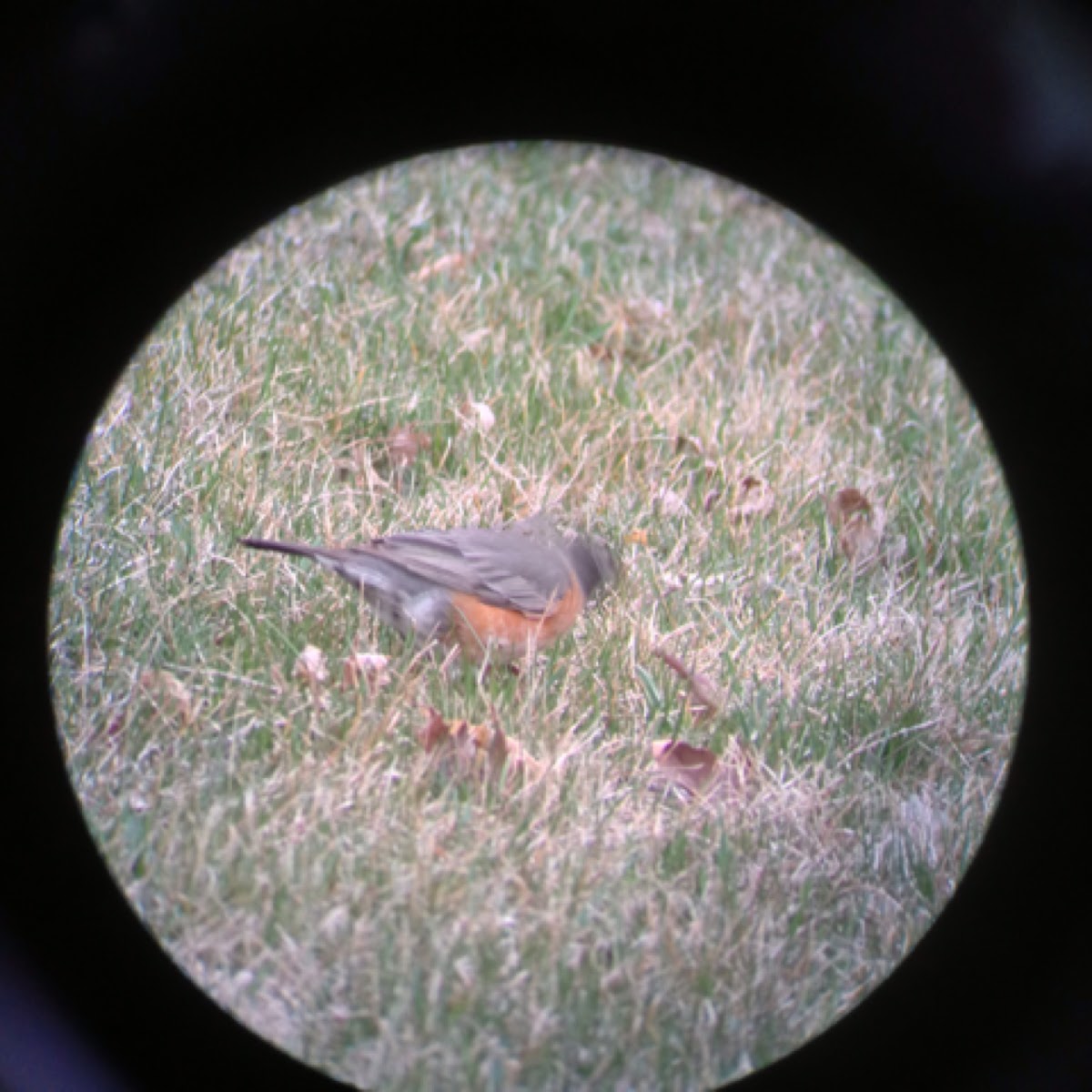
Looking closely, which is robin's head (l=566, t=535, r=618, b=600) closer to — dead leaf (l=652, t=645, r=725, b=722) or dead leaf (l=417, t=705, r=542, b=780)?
dead leaf (l=652, t=645, r=725, b=722)

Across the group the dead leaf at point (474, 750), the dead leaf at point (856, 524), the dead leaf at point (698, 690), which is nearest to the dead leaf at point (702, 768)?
the dead leaf at point (698, 690)

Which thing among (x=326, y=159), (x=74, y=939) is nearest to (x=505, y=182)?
(x=326, y=159)

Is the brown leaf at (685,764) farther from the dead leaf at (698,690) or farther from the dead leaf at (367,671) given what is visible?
the dead leaf at (367,671)

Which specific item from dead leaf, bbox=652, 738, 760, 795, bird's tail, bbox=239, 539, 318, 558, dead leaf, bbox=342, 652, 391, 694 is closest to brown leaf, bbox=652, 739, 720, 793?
dead leaf, bbox=652, 738, 760, 795

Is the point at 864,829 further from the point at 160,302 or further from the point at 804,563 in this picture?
the point at 160,302

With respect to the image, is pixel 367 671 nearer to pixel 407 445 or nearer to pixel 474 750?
pixel 474 750

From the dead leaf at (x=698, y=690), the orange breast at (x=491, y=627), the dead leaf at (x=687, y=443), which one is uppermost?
the dead leaf at (x=687, y=443)

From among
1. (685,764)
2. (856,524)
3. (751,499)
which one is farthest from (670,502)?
(685,764)
